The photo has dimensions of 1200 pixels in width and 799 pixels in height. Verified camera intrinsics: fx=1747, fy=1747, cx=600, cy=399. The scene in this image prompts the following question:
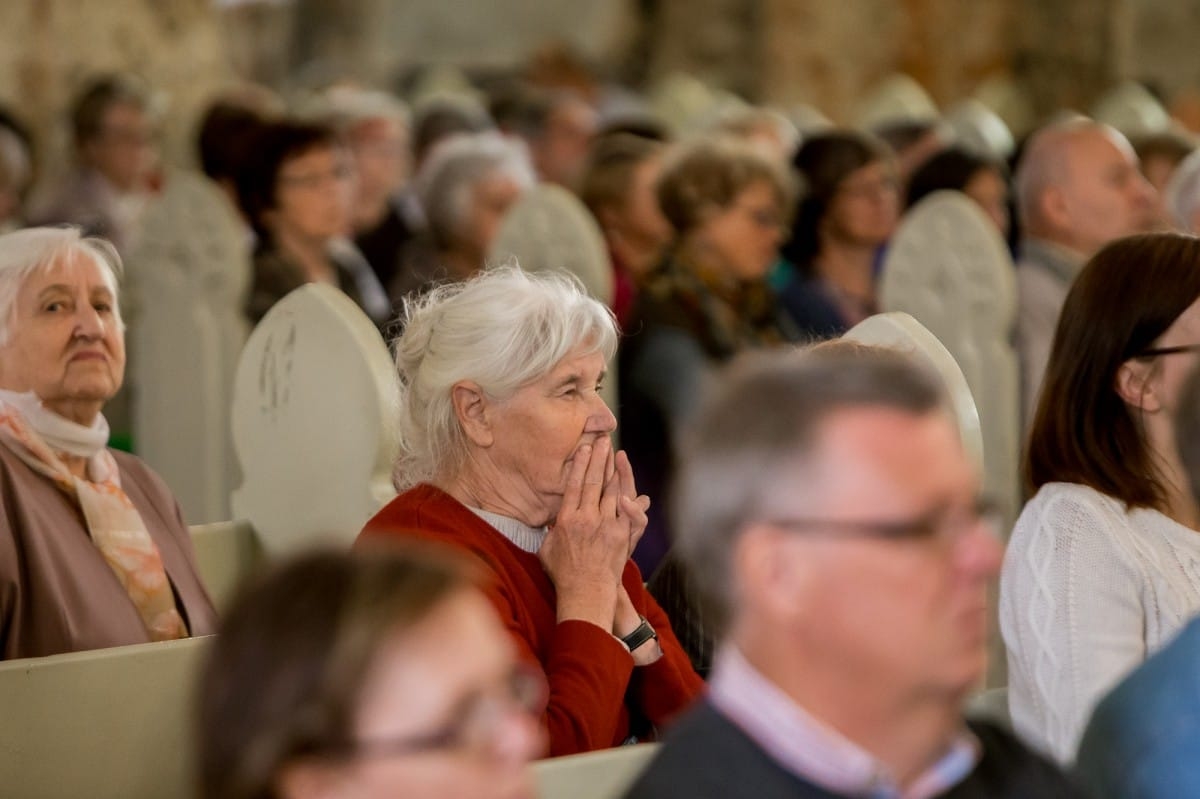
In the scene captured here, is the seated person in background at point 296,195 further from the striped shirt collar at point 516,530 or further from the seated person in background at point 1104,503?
the seated person in background at point 1104,503

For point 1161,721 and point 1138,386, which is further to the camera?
point 1138,386

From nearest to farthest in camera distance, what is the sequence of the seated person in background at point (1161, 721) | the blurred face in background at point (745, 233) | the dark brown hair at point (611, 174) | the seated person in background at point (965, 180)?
the seated person in background at point (1161, 721), the blurred face in background at point (745, 233), the dark brown hair at point (611, 174), the seated person in background at point (965, 180)

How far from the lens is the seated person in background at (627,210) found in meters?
5.74

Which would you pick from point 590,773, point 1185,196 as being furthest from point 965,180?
point 590,773

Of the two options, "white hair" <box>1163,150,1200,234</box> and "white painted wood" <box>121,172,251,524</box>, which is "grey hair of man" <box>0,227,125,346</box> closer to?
"white painted wood" <box>121,172,251,524</box>

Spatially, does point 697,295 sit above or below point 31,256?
below

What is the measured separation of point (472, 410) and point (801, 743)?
116cm

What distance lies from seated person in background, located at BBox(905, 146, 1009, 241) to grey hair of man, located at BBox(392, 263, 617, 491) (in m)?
3.61

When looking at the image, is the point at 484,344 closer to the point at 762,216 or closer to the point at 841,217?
the point at 762,216

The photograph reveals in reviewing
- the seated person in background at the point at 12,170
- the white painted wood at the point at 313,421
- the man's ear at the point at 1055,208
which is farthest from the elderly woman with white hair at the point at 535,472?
the seated person in background at the point at 12,170

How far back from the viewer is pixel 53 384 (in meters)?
2.92

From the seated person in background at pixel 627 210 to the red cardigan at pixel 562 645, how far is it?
3198 mm

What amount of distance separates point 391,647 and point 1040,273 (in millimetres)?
4015

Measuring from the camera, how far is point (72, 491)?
2.85 m
